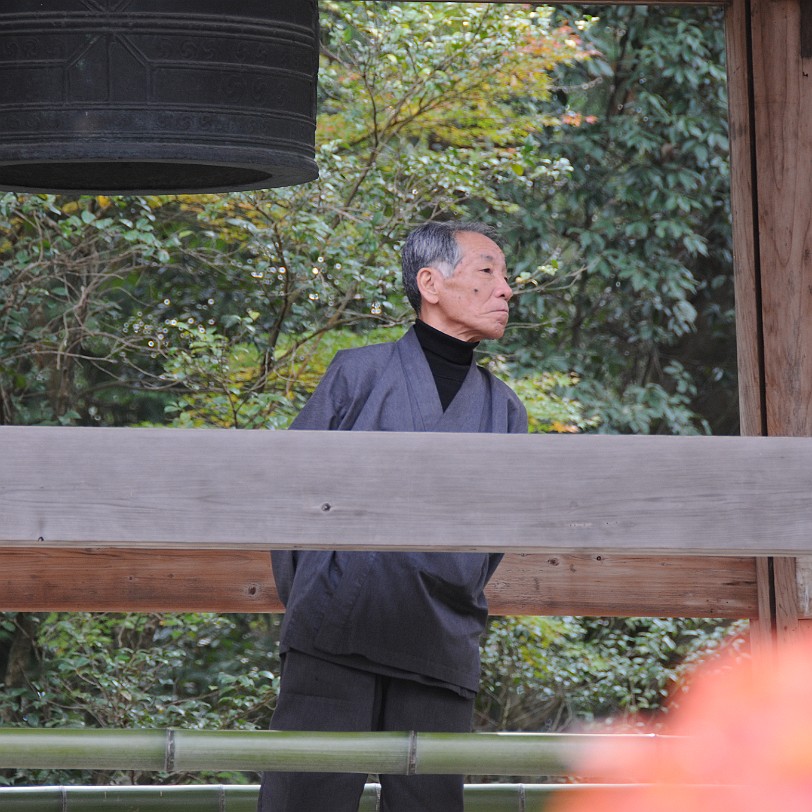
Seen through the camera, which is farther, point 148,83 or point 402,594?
point 402,594

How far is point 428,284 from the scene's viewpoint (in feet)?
7.88

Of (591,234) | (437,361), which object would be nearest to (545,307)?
(591,234)

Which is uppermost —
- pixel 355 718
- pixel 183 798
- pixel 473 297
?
pixel 473 297

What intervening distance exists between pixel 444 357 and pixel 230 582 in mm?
970

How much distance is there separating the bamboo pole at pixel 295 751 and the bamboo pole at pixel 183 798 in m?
0.95

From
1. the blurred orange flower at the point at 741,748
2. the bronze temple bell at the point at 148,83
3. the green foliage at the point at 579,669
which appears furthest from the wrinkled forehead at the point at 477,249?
the green foliage at the point at 579,669

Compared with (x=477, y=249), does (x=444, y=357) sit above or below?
below

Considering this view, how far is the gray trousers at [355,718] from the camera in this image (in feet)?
7.28

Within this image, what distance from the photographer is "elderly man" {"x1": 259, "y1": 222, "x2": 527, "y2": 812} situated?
219cm

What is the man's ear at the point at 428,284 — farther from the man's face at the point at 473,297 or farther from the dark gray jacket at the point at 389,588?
the dark gray jacket at the point at 389,588

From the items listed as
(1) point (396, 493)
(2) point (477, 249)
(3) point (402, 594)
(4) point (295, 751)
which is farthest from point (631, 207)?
(1) point (396, 493)

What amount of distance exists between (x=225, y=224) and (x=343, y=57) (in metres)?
0.95

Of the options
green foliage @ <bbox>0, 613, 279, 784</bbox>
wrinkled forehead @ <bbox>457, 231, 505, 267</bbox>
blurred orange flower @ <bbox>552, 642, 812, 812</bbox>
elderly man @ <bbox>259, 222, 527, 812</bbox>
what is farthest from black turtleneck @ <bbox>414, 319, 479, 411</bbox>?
green foliage @ <bbox>0, 613, 279, 784</bbox>

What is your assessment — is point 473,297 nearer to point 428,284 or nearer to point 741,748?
point 428,284
